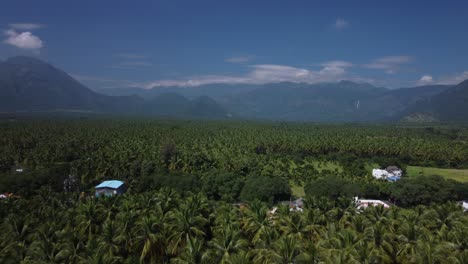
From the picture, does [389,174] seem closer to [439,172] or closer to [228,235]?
[439,172]

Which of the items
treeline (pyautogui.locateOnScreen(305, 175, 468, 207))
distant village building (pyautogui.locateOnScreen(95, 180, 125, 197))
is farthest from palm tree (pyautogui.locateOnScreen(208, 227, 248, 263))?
distant village building (pyautogui.locateOnScreen(95, 180, 125, 197))

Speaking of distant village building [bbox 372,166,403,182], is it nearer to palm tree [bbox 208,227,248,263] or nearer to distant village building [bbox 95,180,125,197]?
distant village building [bbox 95,180,125,197]

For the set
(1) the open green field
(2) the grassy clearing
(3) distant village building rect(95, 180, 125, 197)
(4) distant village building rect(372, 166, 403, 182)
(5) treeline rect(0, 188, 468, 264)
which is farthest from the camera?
(2) the grassy clearing

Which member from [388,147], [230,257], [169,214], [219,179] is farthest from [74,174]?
[388,147]

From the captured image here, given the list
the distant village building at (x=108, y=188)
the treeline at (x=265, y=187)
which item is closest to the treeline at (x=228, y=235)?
the distant village building at (x=108, y=188)

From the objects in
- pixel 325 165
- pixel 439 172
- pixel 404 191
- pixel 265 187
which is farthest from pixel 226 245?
pixel 439 172

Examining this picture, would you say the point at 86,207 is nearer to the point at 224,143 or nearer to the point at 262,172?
the point at 262,172
